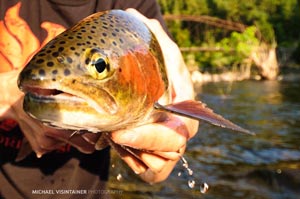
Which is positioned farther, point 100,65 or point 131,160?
point 131,160

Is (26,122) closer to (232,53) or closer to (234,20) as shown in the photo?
(232,53)

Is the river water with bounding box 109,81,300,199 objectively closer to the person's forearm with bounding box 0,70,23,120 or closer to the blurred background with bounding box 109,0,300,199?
the blurred background with bounding box 109,0,300,199

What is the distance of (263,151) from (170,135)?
4.57 metres

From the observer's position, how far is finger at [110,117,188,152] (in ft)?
4.17

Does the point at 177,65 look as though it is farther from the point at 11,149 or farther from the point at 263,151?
the point at 263,151

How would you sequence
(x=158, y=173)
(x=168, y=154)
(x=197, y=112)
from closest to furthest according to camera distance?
1. (x=197, y=112)
2. (x=168, y=154)
3. (x=158, y=173)

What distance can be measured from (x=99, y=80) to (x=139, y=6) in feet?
3.20

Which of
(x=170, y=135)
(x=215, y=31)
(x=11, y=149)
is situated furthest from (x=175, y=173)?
(x=215, y=31)

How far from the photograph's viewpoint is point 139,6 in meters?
1.96

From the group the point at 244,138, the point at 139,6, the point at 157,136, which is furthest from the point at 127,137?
the point at 244,138

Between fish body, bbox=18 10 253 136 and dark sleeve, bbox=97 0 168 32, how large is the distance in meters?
0.62

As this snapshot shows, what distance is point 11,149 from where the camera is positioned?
1851 mm

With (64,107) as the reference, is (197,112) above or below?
below

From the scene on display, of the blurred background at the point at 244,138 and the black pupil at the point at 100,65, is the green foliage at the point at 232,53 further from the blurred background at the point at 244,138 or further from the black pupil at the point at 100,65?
the black pupil at the point at 100,65
